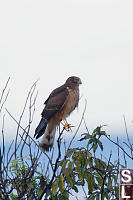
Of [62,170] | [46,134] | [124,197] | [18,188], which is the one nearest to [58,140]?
[62,170]

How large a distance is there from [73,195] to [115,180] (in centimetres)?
53

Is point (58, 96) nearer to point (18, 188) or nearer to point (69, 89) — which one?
point (69, 89)

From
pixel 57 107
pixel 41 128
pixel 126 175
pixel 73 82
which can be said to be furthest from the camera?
pixel 73 82

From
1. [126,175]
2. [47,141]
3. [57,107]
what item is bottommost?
[126,175]

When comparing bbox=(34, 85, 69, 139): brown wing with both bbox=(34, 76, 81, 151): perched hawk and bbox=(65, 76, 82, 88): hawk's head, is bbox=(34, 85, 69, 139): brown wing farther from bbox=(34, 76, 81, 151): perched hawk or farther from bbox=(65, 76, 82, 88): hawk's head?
bbox=(65, 76, 82, 88): hawk's head

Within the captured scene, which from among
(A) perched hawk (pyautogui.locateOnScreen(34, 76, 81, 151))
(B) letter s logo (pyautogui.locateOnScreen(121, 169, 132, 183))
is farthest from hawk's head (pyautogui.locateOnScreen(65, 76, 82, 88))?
(B) letter s logo (pyautogui.locateOnScreen(121, 169, 132, 183))

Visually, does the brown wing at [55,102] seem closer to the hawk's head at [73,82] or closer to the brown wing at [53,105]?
the brown wing at [53,105]

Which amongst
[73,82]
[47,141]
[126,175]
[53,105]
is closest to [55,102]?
[53,105]

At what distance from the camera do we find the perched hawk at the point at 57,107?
5.83m

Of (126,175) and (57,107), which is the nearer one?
(126,175)

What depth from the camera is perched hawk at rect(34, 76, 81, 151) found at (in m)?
5.83

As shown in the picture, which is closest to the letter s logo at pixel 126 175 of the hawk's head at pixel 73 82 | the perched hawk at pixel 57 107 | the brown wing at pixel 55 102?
the perched hawk at pixel 57 107

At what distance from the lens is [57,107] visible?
240 inches

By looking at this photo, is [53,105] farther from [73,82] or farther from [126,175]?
[126,175]
